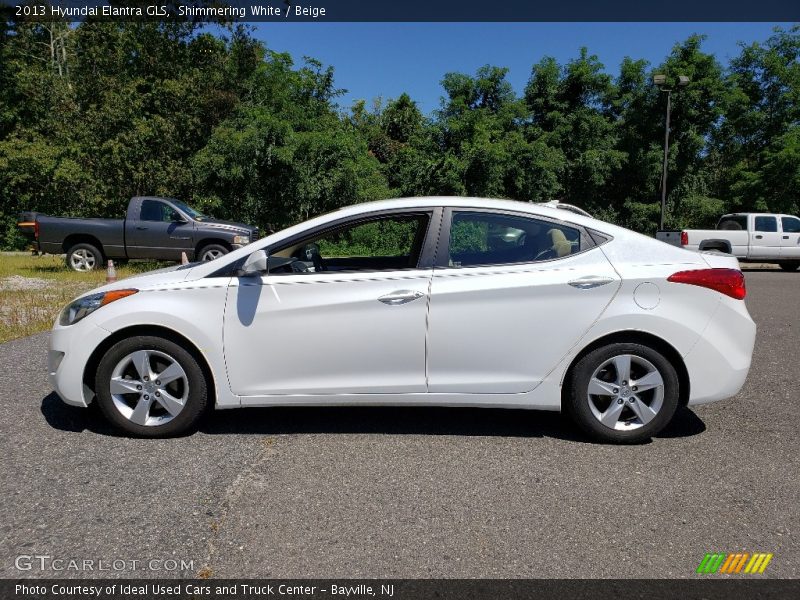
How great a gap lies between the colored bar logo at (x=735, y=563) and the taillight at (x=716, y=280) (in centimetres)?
181

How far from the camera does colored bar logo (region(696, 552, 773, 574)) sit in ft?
9.20

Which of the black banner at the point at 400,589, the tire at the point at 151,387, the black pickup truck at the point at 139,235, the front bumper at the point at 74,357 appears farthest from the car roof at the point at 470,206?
the black pickup truck at the point at 139,235

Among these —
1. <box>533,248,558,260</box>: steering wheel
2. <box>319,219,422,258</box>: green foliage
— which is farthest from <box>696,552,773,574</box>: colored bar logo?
<box>319,219,422,258</box>: green foliage

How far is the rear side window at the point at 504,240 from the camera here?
4324 mm

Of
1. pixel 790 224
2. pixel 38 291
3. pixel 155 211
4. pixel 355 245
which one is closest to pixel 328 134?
pixel 155 211

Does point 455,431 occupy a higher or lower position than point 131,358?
lower

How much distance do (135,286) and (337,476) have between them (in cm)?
186

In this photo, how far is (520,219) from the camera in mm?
4391

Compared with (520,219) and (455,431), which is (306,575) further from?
(520,219)

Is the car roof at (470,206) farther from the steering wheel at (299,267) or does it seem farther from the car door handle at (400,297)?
the car door handle at (400,297)

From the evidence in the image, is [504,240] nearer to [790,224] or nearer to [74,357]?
[74,357]

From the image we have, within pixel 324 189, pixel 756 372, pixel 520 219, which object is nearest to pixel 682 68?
pixel 324 189

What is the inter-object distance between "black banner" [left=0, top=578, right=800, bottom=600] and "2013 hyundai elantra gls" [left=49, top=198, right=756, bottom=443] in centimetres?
159

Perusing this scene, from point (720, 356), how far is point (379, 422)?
237 cm
